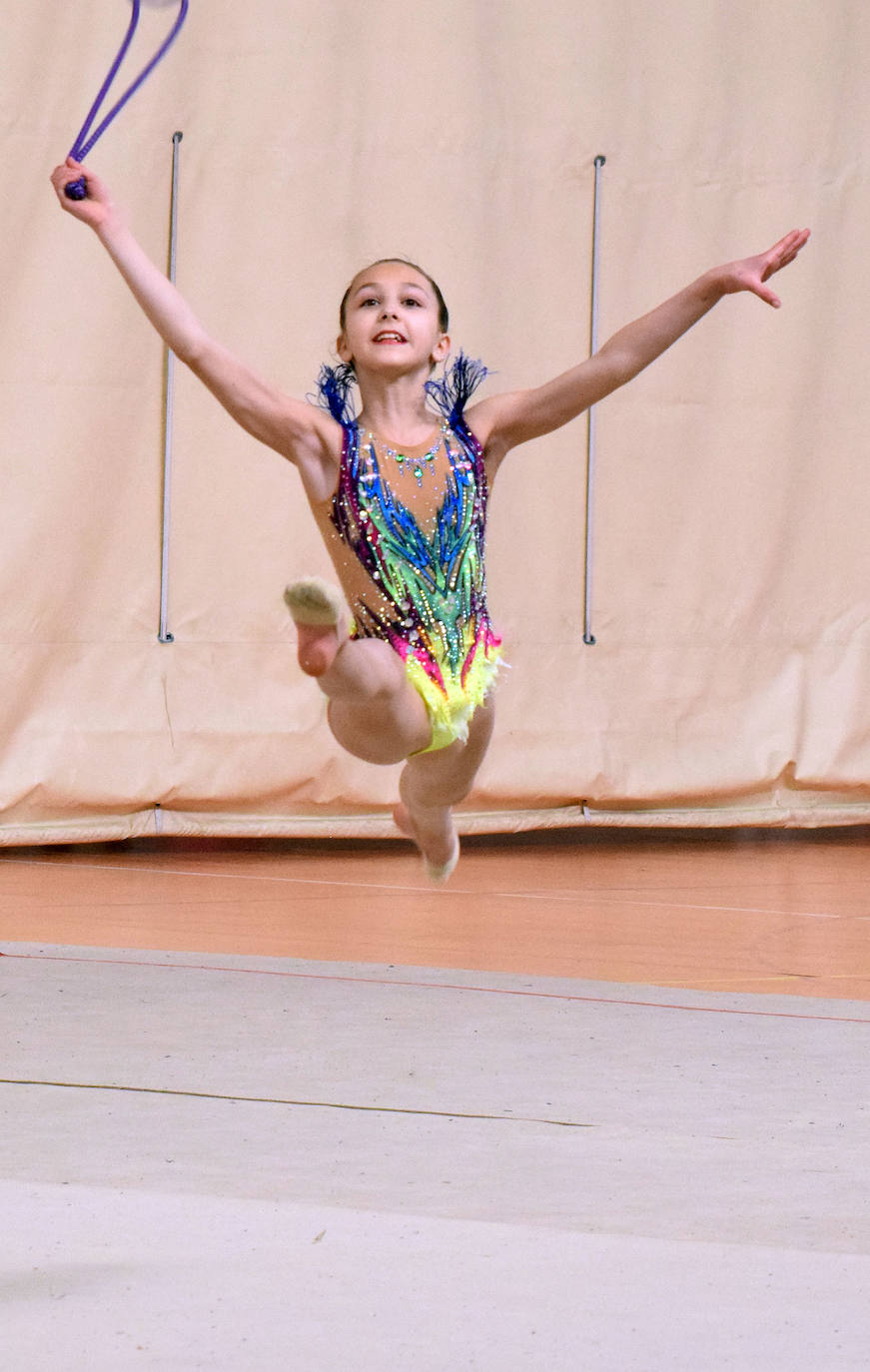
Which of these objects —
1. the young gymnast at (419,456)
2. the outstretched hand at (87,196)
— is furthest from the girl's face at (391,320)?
the outstretched hand at (87,196)

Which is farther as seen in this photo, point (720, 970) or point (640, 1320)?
point (720, 970)

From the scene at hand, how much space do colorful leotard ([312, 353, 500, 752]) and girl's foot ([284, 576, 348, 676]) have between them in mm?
444

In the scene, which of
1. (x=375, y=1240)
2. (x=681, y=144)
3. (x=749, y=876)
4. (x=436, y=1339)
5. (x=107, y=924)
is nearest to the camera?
(x=436, y=1339)

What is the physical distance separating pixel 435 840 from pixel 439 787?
0.16 metres

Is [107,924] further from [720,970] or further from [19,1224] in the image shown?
[19,1224]

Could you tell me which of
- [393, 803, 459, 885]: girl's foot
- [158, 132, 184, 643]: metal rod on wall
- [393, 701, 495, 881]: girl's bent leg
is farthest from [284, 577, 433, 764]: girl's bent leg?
[158, 132, 184, 643]: metal rod on wall

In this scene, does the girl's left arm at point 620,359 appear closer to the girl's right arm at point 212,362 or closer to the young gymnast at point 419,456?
the young gymnast at point 419,456

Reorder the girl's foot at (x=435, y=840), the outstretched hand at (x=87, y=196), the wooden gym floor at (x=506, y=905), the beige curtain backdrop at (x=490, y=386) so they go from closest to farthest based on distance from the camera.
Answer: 1. the outstretched hand at (x=87, y=196)
2. the girl's foot at (x=435, y=840)
3. the wooden gym floor at (x=506, y=905)
4. the beige curtain backdrop at (x=490, y=386)

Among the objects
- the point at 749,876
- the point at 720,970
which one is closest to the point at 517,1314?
the point at 720,970

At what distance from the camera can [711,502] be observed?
224 inches

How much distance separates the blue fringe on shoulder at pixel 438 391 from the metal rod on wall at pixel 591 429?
2774mm

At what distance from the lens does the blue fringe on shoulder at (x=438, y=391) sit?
8.47ft

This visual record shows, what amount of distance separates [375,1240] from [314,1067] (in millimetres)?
799

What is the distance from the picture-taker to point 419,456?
2.58 metres
